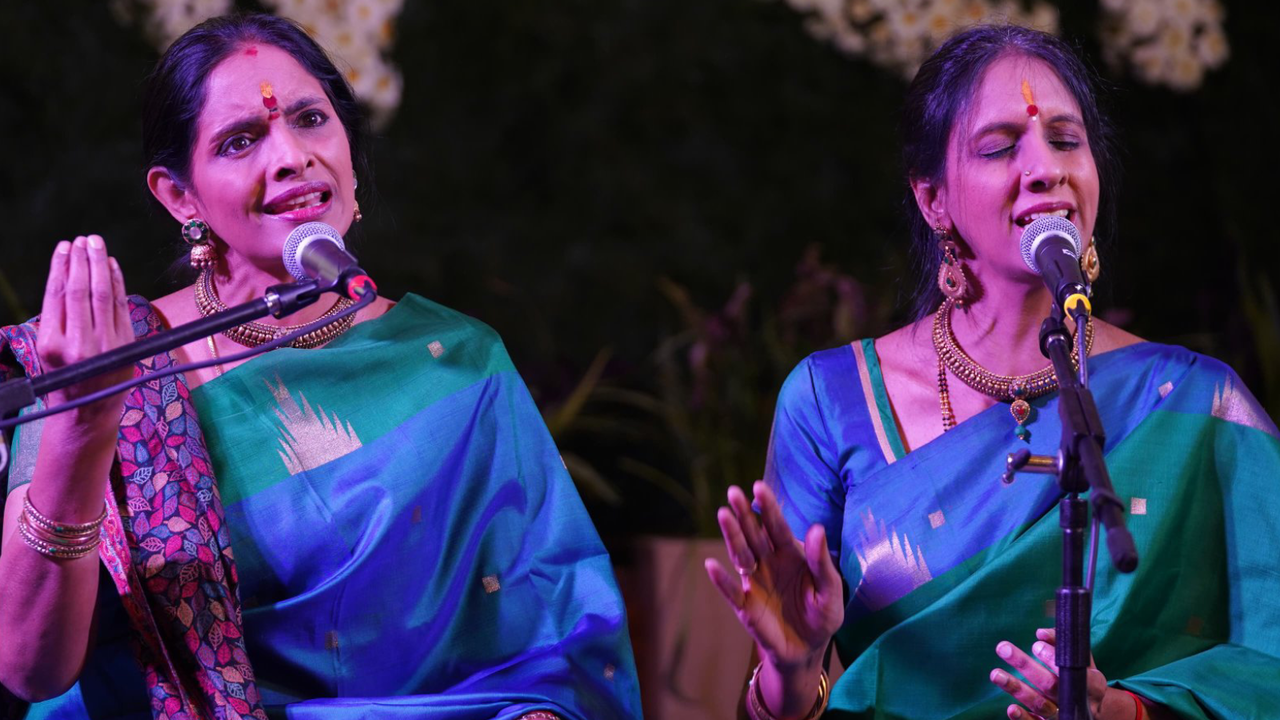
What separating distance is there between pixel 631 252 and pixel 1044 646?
3.14m

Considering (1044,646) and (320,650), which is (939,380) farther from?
(320,650)

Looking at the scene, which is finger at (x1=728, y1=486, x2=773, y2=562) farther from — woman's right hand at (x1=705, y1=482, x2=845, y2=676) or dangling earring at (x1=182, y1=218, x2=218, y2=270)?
dangling earring at (x1=182, y1=218, x2=218, y2=270)

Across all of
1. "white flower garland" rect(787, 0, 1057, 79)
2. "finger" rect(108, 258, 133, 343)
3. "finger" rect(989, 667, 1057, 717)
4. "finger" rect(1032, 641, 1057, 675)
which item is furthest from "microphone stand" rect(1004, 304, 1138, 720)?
"white flower garland" rect(787, 0, 1057, 79)

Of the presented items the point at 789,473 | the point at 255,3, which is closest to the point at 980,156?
the point at 789,473

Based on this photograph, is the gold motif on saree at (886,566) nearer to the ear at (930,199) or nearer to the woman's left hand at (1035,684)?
the woman's left hand at (1035,684)

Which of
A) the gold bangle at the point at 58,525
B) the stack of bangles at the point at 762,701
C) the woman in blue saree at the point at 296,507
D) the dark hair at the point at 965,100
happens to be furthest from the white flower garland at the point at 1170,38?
the gold bangle at the point at 58,525

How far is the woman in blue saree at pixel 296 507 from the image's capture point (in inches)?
86.1

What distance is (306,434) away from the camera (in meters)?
2.40

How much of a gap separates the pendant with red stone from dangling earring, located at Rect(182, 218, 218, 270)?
1.49m

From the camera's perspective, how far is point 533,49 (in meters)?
4.67

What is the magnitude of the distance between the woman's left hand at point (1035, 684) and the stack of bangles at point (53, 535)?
4.42 feet

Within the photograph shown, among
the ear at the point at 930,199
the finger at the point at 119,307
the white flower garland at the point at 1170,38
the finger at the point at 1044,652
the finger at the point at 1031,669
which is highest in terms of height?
the white flower garland at the point at 1170,38

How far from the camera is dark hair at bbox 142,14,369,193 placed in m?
2.40

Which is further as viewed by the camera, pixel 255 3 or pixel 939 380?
pixel 255 3
